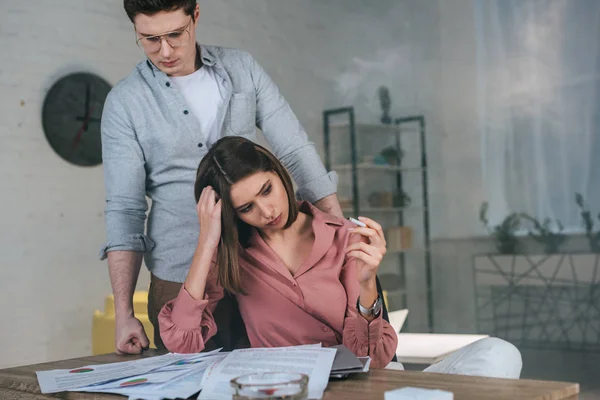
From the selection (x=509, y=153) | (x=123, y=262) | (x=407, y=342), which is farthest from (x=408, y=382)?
(x=509, y=153)

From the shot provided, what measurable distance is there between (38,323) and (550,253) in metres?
3.38

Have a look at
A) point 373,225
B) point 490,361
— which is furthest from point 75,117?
point 490,361

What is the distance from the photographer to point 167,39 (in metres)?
1.97

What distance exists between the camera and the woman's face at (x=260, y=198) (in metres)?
1.88

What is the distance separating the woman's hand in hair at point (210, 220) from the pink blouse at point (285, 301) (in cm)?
12

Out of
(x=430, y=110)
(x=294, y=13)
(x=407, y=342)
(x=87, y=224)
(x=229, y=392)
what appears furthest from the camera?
(x=294, y=13)

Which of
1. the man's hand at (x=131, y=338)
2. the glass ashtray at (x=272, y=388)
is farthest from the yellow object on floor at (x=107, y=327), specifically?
the glass ashtray at (x=272, y=388)

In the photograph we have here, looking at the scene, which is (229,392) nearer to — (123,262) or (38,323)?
(123,262)

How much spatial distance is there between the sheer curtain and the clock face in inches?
106

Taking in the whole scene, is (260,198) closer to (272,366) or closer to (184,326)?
(184,326)

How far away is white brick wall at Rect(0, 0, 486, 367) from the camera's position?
4801 millimetres

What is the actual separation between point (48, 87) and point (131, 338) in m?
3.50

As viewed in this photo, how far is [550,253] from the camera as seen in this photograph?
5219 millimetres

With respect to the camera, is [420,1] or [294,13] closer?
[420,1]
